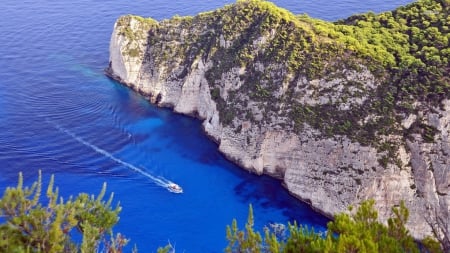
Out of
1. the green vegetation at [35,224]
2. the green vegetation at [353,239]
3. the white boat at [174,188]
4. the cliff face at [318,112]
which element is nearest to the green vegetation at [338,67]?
the cliff face at [318,112]

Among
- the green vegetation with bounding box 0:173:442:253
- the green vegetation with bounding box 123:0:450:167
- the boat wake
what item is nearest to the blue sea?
the boat wake

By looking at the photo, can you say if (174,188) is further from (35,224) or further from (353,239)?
(353,239)

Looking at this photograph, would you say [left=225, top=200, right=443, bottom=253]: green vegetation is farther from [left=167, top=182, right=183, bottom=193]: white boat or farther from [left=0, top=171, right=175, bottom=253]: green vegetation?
[left=167, top=182, right=183, bottom=193]: white boat

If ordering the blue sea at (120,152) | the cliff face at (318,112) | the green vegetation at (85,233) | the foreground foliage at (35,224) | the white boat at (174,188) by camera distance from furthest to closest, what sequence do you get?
the white boat at (174,188)
the blue sea at (120,152)
the cliff face at (318,112)
the foreground foliage at (35,224)
the green vegetation at (85,233)

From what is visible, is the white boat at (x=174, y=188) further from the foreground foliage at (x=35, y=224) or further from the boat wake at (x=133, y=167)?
the foreground foliage at (x=35, y=224)

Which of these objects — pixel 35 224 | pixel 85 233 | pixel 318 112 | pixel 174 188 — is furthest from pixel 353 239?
pixel 174 188

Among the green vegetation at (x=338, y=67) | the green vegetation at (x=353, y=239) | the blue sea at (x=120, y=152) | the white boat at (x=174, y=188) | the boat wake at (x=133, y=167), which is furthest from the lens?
the boat wake at (x=133, y=167)

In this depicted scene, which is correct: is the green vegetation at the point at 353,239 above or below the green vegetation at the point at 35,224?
above
